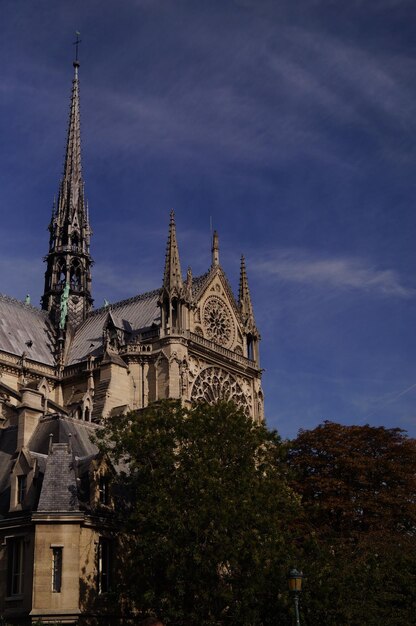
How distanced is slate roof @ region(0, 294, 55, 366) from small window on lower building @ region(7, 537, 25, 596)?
36937 millimetres

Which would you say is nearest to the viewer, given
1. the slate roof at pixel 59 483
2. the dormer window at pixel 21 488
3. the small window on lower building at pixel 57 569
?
the small window on lower building at pixel 57 569

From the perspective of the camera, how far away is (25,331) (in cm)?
7456

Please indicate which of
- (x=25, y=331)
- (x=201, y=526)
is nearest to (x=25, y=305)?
(x=25, y=331)

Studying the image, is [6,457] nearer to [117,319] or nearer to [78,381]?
[78,381]

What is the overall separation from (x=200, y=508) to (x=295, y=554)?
4.69 m

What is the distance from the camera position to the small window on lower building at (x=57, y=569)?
106 feet

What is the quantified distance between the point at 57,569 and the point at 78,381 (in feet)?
124

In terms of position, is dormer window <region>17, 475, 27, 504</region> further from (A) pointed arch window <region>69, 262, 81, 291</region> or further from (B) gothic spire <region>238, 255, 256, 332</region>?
(A) pointed arch window <region>69, 262, 81, 291</region>

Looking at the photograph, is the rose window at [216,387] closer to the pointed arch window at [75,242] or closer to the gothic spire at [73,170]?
the pointed arch window at [75,242]

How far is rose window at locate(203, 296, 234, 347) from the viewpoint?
7150cm

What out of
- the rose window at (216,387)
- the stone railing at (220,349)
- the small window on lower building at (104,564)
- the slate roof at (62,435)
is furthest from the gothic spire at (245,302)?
the small window on lower building at (104,564)

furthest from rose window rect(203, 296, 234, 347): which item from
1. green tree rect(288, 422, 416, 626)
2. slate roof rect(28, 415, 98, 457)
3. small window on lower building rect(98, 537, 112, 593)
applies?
small window on lower building rect(98, 537, 112, 593)

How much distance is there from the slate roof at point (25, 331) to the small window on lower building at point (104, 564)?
121ft

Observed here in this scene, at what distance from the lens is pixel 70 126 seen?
316 ft
